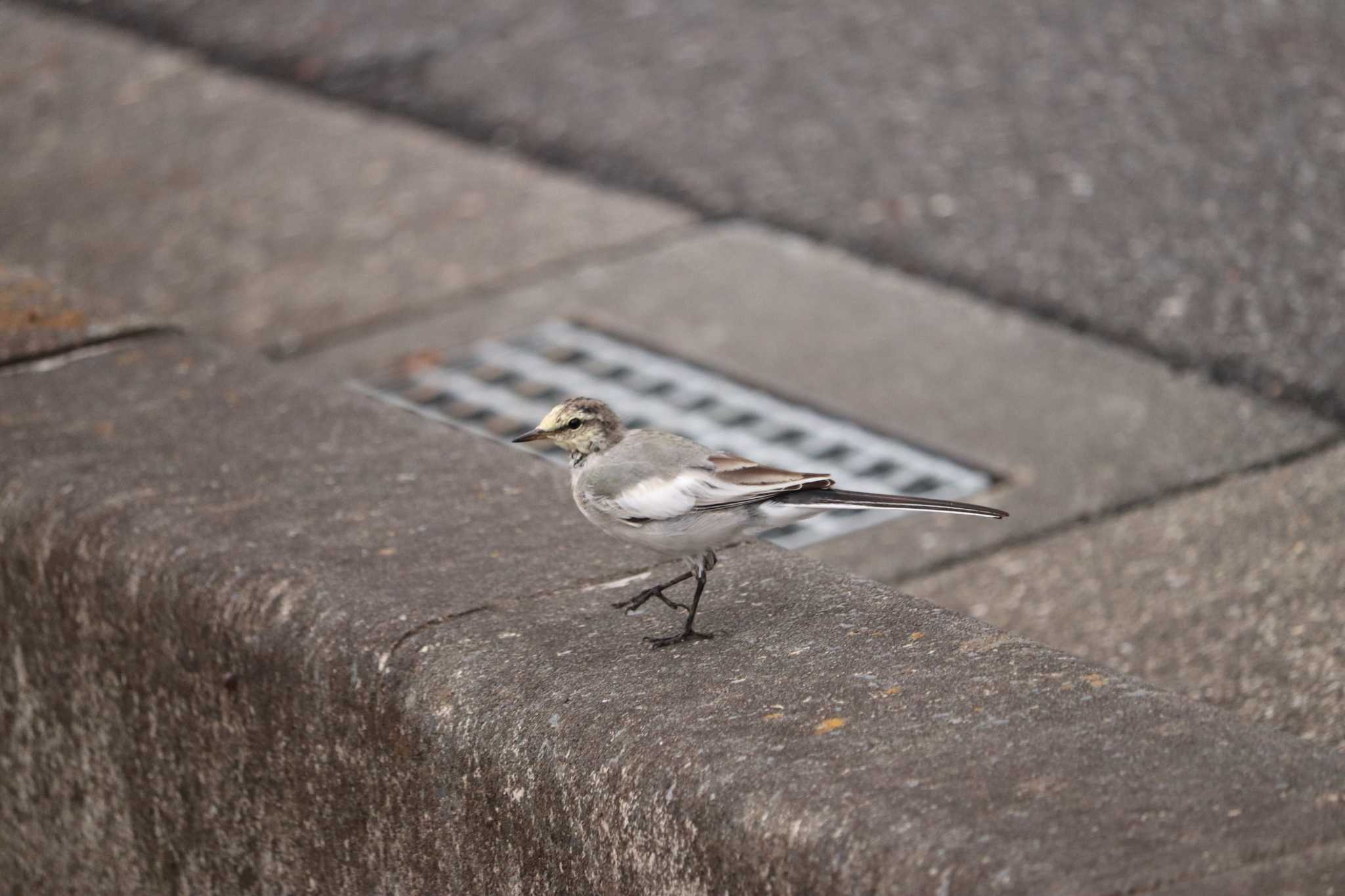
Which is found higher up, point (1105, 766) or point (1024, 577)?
point (1105, 766)

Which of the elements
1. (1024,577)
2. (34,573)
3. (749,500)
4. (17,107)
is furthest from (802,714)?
(17,107)

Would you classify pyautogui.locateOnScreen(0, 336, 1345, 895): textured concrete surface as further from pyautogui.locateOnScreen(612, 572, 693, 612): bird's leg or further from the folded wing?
the folded wing

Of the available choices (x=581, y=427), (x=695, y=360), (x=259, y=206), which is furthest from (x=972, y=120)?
(x=581, y=427)

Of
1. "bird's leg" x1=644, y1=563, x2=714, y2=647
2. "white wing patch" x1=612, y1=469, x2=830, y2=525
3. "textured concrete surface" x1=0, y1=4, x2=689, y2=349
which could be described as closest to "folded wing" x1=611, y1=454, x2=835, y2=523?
"white wing patch" x1=612, y1=469, x2=830, y2=525

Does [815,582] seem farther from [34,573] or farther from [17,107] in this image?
[17,107]

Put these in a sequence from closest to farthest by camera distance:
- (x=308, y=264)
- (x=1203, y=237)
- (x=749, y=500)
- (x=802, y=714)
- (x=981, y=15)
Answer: (x=802, y=714) < (x=749, y=500) < (x=1203, y=237) < (x=308, y=264) < (x=981, y=15)

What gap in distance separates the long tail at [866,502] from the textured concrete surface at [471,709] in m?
0.20

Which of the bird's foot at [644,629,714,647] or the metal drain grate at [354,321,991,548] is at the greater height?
the bird's foot at [644,629,714,647]

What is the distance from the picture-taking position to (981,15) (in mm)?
7734

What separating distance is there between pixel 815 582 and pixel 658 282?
314 centimetres

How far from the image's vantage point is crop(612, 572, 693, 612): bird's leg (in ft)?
9.74

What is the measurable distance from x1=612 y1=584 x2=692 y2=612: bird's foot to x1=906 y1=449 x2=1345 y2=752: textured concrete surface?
4.13 ft

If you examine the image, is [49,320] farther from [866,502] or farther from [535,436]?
[866,502]

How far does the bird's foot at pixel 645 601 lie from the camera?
2967mm
